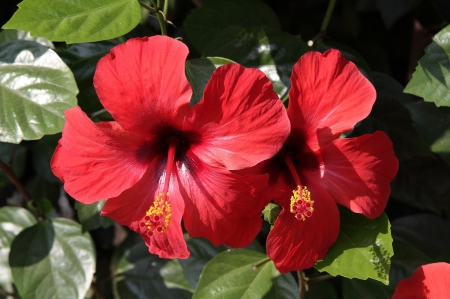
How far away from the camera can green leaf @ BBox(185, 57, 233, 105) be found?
4.07 ft

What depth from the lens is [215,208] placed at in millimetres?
1146

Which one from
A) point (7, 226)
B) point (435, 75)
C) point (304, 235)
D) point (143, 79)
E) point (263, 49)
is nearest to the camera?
point (143, 79)

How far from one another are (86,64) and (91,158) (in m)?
0.47

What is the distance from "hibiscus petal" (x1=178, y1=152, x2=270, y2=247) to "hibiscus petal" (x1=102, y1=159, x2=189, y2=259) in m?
0.03

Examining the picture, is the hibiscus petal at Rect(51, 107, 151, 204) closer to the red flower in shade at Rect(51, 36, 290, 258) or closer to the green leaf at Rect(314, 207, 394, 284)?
the red flower in shade at Rect(51, 36, 290, 258)

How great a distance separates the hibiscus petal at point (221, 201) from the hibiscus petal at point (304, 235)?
0.21 ft

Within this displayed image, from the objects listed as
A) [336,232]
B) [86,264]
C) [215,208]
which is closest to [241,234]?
[215,208]

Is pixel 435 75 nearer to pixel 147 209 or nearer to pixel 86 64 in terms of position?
pixel 147 209

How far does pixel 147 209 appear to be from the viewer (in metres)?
1.16

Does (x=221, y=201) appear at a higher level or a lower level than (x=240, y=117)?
lower

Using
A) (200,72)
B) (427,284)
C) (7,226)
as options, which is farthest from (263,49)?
(7,226)

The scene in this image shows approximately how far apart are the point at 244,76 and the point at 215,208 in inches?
11.8

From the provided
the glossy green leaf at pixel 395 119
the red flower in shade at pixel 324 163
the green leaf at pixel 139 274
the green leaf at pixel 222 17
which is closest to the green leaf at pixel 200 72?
the red flower in shade at pixel 324 163

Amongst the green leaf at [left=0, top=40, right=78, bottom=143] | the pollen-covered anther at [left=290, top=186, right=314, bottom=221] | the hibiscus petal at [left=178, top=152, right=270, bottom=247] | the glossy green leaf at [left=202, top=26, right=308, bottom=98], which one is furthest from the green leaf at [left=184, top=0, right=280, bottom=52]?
the pollen-covered anther at [left=290, top=186, right=314, bottom=221]
